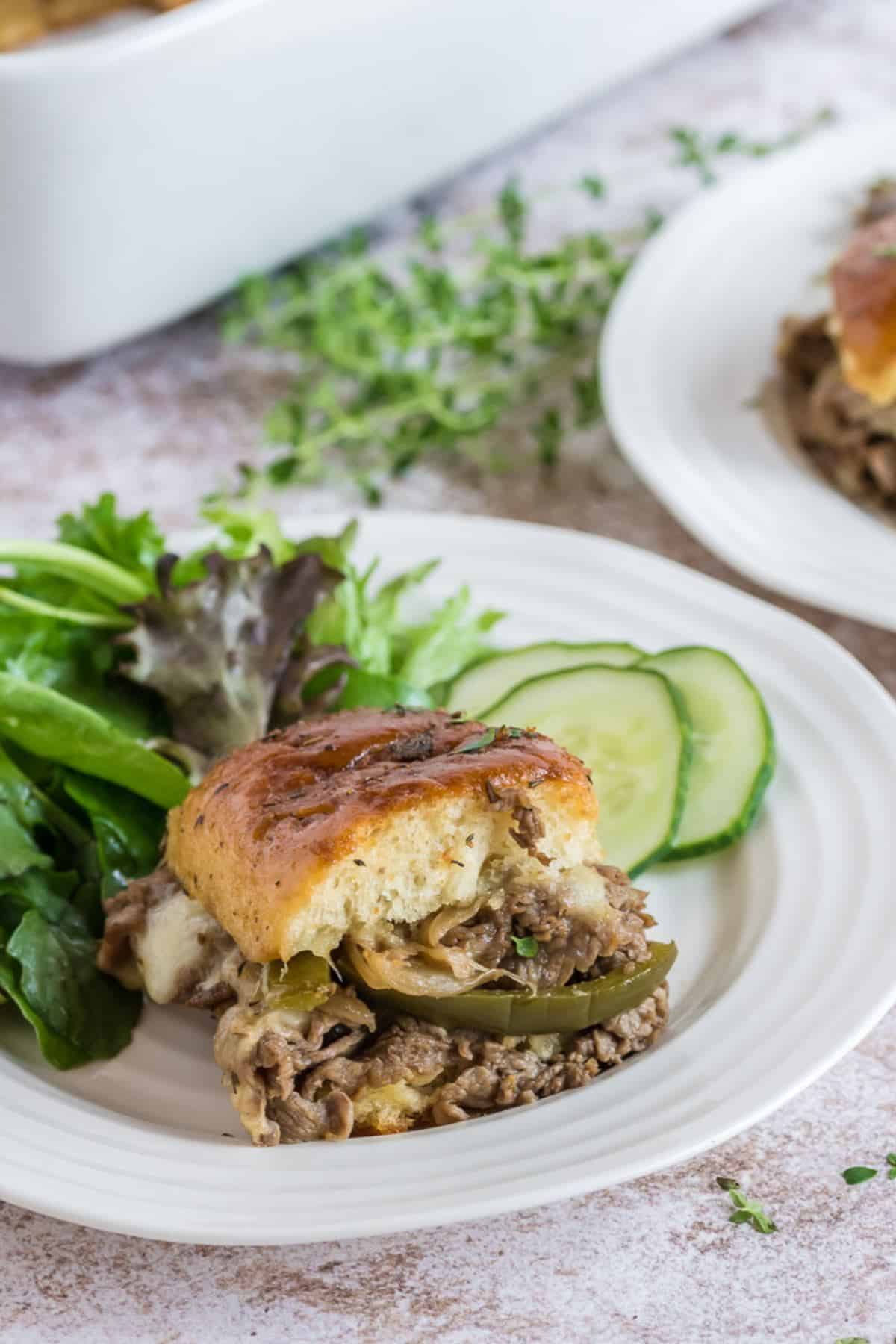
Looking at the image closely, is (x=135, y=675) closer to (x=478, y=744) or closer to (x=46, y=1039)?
(x=46, y=1039)

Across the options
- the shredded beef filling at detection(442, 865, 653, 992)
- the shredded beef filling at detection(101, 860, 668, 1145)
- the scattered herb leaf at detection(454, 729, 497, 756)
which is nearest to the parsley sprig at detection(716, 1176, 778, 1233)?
the shredded beef filling at detection(101, 860, 668, 1145)

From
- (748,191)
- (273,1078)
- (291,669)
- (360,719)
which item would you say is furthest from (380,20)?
(273,1078)

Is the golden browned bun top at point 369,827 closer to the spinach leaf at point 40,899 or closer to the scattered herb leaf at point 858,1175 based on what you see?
the spinach leaf at point 40,899

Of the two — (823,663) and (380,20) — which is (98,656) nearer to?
(823,663)

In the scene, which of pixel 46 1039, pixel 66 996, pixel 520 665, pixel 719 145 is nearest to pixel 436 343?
pixel 719 145

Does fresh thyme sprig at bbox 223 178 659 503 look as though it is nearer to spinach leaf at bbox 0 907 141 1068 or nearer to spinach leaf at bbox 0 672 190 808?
spinach leaf at bbox 0 672 190 808
